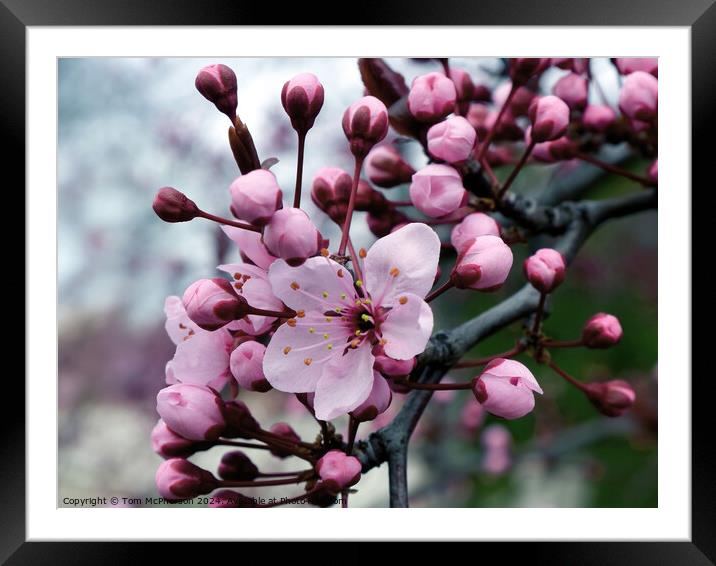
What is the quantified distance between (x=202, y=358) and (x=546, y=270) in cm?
69

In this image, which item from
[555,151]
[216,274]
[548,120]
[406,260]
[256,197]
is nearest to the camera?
[256,197]

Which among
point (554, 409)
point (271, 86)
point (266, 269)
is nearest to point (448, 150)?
point (266, 269)

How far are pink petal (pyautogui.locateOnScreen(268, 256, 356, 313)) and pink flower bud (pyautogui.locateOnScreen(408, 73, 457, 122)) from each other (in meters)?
0.40

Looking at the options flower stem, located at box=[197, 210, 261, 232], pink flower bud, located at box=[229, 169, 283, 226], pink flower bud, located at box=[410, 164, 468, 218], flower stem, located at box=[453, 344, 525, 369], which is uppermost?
pink flower bud, located at box=[410, 164, 468, 218]

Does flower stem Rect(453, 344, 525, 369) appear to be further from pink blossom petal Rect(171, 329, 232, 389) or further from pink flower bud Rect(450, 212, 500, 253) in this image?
pink blossom petal Rect(171, 329, 232, 389)

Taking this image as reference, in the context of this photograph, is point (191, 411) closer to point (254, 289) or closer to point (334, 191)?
point (254, 289)

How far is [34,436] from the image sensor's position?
151cm

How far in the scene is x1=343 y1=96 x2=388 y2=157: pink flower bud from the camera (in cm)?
123

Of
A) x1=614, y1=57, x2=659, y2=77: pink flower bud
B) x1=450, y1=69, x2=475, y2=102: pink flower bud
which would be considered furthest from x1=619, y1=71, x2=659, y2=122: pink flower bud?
x1=450, y1=69, x2=475, y2=102: pink flower bud

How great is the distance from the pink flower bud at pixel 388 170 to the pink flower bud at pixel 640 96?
59 cm

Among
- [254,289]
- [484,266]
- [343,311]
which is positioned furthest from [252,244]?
[484,266]

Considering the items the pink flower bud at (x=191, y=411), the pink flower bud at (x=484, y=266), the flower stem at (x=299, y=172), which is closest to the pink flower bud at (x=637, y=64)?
the pink flower bud at (x=484, y=266)

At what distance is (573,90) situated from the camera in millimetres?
1717

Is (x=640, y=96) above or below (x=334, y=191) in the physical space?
above
